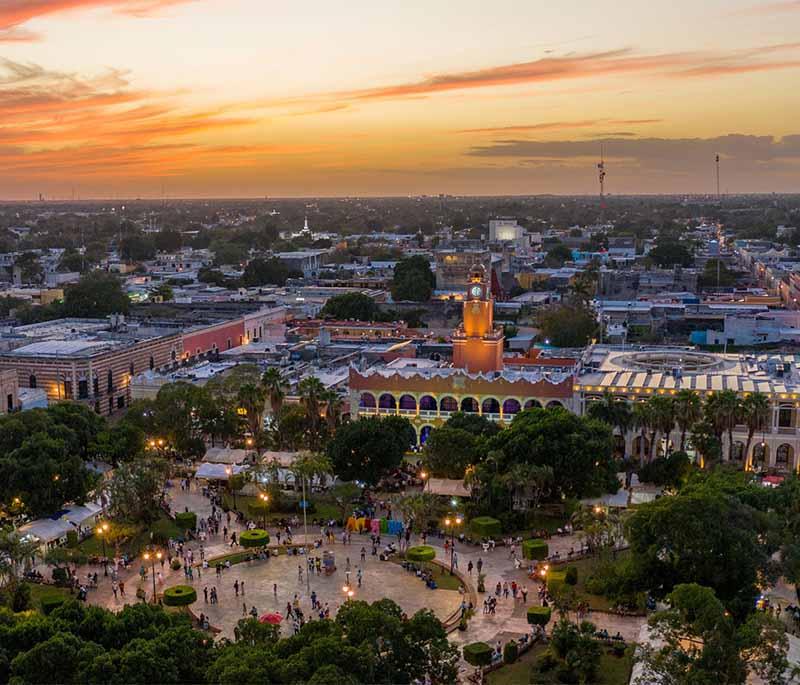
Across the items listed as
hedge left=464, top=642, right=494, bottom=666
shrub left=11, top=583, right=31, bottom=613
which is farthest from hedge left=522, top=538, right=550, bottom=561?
shrub left=11, top=583, right=31, bottom=613

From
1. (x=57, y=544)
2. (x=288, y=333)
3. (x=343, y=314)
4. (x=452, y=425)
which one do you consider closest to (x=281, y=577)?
(x=57, y=544)

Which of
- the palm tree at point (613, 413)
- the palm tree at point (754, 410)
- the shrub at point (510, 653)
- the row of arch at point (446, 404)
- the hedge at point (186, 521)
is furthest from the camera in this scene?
the row of arch at point (446, 404)

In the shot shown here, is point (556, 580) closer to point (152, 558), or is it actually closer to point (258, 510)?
point (258, 510)

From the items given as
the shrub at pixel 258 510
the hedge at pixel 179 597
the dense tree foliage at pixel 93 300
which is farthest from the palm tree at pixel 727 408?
the dense tree foliage at pixel 93 300

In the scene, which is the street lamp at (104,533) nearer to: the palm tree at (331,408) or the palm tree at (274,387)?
the palm tree at (274,387)

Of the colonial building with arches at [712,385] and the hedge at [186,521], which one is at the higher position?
the colonial building with arches at [712,385]

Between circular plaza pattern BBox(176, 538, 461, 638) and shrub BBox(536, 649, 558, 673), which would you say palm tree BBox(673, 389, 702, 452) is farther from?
shrub BBox(536, 649, 558, 673)

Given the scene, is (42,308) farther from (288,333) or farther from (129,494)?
(129,494)
